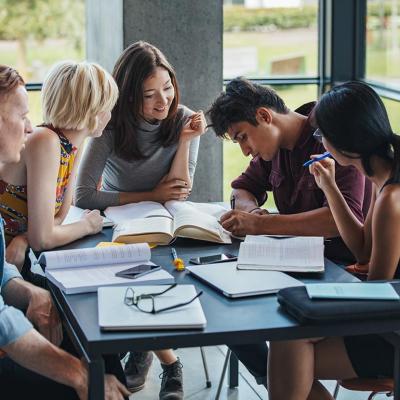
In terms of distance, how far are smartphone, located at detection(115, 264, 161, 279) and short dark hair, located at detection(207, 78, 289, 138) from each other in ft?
2.63

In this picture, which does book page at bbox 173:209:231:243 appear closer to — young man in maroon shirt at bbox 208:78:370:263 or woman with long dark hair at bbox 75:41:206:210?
young man in maroon shirt at bbox 208:78:370:263

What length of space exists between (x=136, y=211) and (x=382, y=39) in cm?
319

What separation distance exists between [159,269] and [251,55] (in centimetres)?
448

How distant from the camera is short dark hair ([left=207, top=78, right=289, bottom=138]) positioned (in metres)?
2.95

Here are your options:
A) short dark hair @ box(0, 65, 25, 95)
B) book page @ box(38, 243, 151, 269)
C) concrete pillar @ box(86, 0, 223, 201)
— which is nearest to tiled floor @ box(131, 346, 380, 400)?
book page @ box(38, 243, 151, 269)

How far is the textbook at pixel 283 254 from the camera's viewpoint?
2.34 meters

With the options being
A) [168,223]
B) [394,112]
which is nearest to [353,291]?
[168,223]

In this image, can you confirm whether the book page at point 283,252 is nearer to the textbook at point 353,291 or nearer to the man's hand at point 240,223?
the man's hand at point 240,223

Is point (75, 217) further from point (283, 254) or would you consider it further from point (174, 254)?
point (283, 254)

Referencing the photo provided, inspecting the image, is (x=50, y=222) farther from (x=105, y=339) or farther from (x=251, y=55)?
(x=251, y=55)

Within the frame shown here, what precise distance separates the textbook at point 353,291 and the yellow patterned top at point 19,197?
111 centimetres

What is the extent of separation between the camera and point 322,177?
8.71 feet

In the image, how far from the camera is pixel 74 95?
110 inches

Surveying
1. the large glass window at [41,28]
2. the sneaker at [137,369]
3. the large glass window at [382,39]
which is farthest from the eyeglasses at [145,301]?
the large glass window at [41,28]
